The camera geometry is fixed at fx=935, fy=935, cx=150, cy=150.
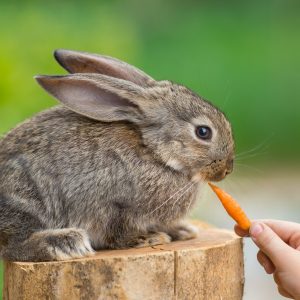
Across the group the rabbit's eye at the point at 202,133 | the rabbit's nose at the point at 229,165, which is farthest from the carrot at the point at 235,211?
the rabbit's eye at the point at 202,133

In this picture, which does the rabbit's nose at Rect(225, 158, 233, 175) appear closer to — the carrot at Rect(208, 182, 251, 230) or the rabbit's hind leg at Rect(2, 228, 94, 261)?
the carrot at Rect(208, 182, 251, 230)

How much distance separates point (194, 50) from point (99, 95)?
6240 mm

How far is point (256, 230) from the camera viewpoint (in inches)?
168

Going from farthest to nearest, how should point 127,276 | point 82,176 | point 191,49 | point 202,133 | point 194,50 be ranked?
point 191,49 → point 194,50 → point 202,133 → point 82,176 → point 127,276

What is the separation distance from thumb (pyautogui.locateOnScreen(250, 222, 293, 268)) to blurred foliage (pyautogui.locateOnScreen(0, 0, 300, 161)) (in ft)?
7.05

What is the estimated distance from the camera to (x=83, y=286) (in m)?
3.89

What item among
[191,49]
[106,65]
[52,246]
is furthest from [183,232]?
[191,49]

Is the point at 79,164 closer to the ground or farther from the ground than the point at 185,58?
closer to the ground

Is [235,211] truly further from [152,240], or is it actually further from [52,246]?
[52,246]

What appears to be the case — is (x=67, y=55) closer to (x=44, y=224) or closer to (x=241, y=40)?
(x=44, y=224)

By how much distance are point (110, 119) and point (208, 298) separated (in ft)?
3.06

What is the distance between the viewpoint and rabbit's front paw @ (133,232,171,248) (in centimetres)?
418

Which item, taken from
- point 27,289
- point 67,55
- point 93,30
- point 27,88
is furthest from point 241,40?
point 27,289

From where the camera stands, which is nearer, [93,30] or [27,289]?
[27,289]
